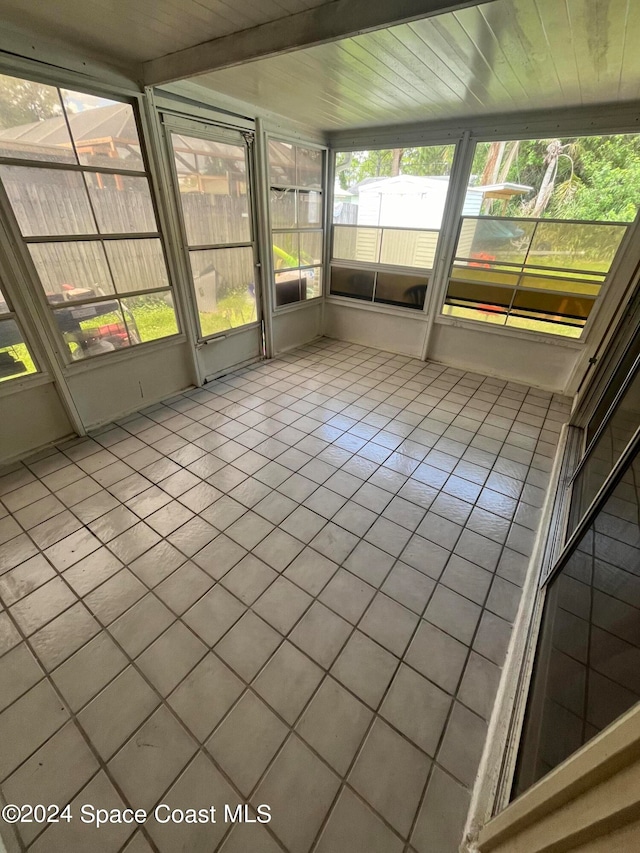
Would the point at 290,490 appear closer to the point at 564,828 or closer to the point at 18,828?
the point at 18,828

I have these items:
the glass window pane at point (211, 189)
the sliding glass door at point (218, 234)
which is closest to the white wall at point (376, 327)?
the sliding glass door at point (218, 234)

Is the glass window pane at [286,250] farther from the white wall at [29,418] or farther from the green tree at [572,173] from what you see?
the white wall at [29,418]

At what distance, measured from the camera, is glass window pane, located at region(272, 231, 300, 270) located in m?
4.01

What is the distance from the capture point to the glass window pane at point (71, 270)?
235 cm

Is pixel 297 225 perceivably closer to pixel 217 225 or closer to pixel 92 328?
pixel 217 225

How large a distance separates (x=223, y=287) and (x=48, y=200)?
153cm

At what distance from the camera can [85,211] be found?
2.48 meters

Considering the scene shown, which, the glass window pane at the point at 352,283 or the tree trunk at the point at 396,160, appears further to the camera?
the glass window pane at the point at 352,283

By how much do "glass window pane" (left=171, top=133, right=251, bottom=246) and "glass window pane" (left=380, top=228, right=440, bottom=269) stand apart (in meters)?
1.70

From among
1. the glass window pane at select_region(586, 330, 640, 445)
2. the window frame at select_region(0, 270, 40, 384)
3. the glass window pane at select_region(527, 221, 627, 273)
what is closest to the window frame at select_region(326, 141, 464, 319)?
the glass window pane at select_region(527, 221, 627, 273)

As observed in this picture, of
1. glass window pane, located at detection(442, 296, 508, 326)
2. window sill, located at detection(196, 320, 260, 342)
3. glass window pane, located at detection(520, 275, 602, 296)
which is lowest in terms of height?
window sill, located at detection(196, 320, 260, 342)

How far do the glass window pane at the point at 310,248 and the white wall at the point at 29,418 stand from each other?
3.16 metres

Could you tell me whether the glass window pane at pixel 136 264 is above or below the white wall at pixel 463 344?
above

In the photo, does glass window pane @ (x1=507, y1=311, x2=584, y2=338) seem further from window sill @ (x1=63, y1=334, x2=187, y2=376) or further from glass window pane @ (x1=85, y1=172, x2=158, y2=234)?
glass window pane @ (x1=85, y1=172, x2=158, y2=234)
